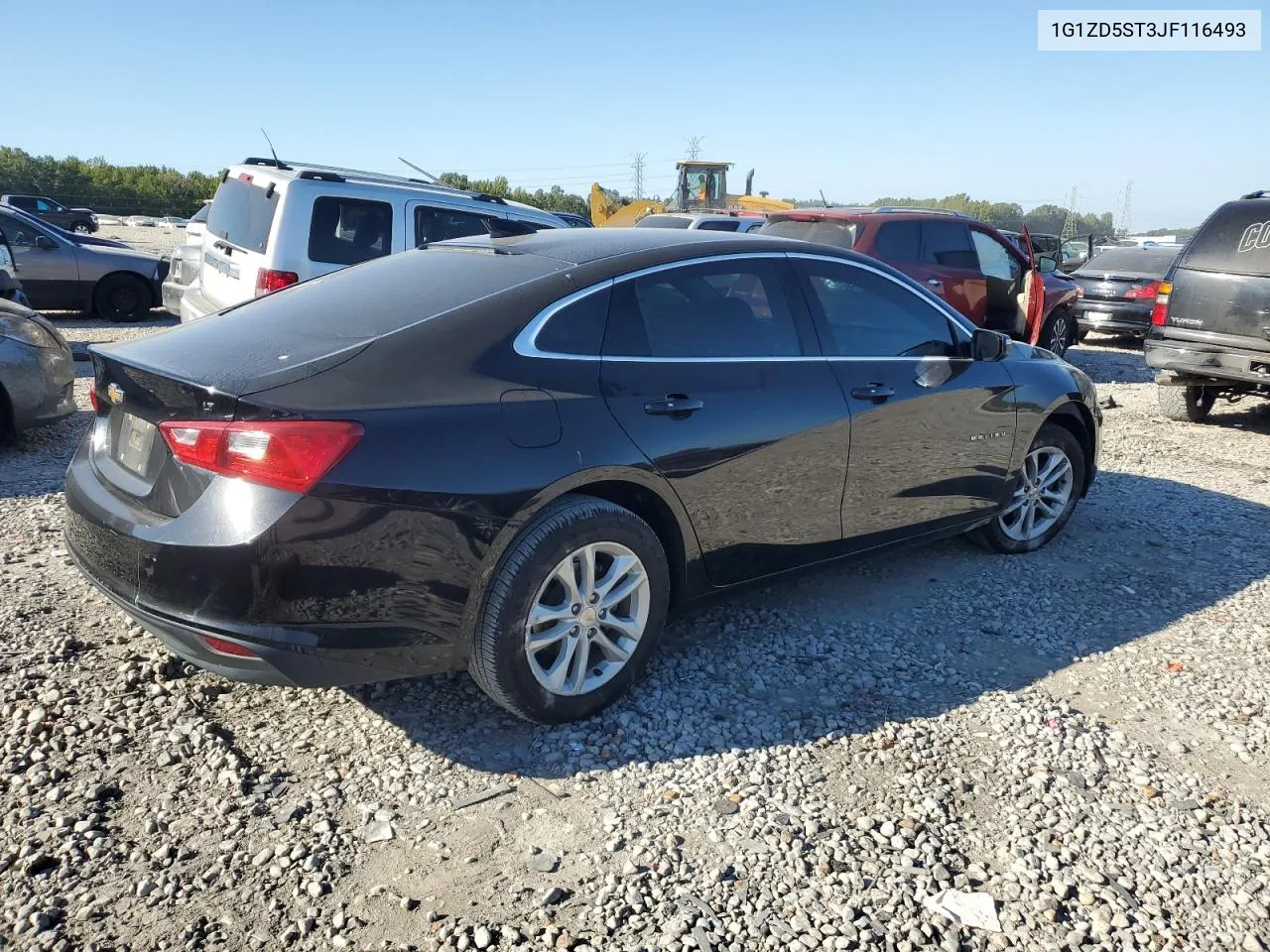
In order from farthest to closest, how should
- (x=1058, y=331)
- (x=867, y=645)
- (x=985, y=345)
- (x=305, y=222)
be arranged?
(x=1058, y=331)
(x=305, y=222)
(x=985, y=345)
(x=867, y=645)

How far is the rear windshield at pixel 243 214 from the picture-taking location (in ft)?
24.6

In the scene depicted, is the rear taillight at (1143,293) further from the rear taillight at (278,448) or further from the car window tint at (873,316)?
the rear taillight at (278,448)

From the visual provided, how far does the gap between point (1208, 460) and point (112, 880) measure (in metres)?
8.05

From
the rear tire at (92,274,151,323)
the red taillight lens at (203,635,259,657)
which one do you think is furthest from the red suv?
the rear tire at (92,274,151,323)

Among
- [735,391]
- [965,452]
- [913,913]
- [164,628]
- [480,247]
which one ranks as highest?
[480,247]

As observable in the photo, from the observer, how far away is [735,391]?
3.79m

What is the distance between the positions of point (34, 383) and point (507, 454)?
5.03m

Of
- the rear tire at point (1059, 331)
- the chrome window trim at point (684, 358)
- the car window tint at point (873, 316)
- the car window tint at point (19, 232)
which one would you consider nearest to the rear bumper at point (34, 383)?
the chrome window trim at point (684, 358)

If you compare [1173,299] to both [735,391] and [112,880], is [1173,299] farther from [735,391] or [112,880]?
[112,880]

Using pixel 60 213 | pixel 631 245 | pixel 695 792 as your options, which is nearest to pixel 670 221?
pixel 631 245

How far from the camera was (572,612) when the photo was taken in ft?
10.9

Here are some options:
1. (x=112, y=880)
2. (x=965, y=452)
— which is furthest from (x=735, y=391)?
(x=112, y=880)

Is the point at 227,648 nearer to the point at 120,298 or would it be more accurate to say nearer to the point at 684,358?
the point at 684,358

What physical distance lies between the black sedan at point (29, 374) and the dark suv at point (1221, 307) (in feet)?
28.6
